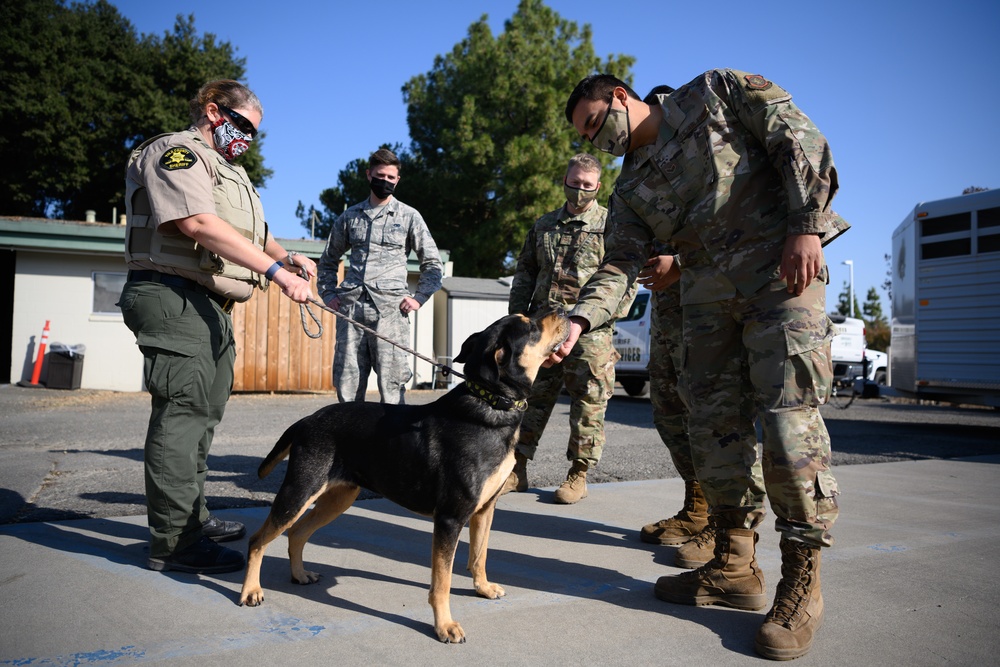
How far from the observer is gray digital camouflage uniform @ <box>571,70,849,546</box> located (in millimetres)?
2748

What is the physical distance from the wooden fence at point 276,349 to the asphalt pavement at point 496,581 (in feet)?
31.6

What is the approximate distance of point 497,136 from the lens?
98.4 ft

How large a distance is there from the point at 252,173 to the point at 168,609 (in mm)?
31586

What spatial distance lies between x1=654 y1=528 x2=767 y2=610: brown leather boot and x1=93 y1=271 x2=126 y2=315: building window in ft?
52.4

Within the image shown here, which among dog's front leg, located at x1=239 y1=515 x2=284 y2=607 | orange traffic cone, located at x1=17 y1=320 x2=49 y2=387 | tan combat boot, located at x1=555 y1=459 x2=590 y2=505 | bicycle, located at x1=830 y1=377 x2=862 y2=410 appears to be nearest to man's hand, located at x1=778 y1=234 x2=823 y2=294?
dog's front leg, located at x1=239 y1=515 x2=284 y2=607

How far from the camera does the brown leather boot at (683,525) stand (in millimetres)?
4125

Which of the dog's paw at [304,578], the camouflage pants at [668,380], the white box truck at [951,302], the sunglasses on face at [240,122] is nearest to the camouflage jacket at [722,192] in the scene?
the camouflage pants at [668,380]

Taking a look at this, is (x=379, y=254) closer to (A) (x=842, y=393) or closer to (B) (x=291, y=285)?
(B) (x=291, y=285)

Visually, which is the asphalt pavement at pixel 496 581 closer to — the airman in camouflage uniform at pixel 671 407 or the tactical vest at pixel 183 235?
the airman in camouflage uniform at pixel 671 407

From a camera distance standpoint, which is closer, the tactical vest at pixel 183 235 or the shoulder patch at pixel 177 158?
the shoulder patch at pixel 177 158

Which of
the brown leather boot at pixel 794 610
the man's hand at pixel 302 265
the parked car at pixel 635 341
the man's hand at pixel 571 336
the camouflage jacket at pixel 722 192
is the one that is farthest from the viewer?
the parked car at pixel 635 341

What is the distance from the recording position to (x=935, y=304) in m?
10.7

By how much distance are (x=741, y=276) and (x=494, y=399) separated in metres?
1.22

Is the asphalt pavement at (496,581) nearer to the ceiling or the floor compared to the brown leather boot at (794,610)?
nearer to the floor
